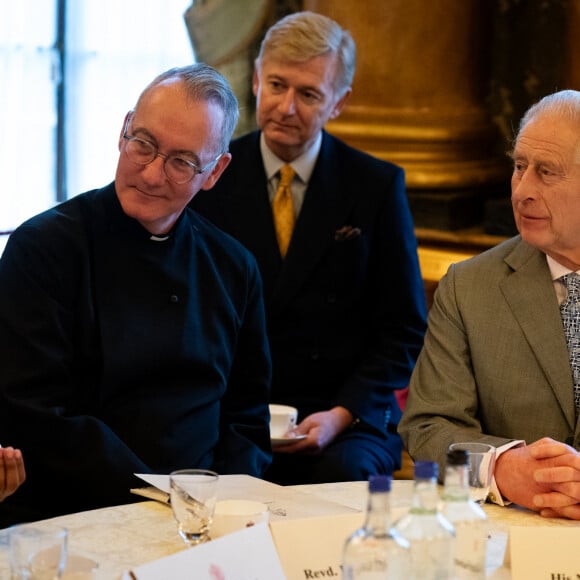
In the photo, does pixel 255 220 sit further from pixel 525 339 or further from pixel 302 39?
pixel 525 339

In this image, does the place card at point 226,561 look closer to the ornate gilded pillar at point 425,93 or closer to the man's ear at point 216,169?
the man's ear at point 216,169

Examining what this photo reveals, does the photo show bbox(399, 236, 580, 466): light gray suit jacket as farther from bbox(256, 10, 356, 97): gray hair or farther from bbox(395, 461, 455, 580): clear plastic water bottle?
bbox(256, 10, 356, 97): gray hair

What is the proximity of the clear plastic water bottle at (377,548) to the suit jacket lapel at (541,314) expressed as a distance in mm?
1129

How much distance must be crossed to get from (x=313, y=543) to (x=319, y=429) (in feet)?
4.88

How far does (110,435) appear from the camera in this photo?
2.34 metres

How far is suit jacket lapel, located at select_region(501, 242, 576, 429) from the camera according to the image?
8.08 ft

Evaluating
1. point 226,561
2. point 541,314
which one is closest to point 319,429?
point 541,314

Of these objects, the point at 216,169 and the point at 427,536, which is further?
the point at 216,169

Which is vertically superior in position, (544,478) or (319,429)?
(544,478)

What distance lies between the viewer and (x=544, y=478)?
2.14 m

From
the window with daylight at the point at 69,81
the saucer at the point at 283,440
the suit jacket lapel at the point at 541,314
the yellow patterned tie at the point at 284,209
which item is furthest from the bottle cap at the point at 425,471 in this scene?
the window with daylight at the point at 69,81

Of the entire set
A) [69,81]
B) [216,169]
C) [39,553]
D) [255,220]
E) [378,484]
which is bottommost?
[39,553]

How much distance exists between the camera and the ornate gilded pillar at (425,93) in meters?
4.70

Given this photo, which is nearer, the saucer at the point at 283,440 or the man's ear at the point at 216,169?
the man's ear at the point at 216,169
